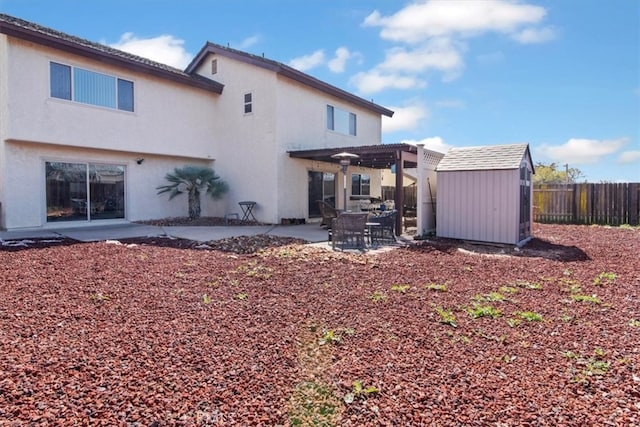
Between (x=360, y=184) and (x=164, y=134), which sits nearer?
(x=164, y=134)

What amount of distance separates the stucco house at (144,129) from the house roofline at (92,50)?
41 millimetres

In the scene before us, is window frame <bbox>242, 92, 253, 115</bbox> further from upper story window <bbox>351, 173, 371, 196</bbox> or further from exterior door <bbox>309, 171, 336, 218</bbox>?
upper story window <bbox>351, 173, 371, 196</bbox>

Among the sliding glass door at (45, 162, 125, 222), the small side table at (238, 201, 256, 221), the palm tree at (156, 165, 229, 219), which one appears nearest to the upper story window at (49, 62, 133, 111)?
the sliding glass door at (45, 162, 125, 222)

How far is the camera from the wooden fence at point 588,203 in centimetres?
1466

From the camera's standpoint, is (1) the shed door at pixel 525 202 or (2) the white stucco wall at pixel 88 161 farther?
(2) the white stucco wall at pixel 88 161

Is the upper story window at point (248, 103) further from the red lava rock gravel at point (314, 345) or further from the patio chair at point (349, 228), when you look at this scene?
the red lava rock gravel at point (314, 345)

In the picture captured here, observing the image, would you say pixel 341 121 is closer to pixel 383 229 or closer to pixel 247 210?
pixel 247 210

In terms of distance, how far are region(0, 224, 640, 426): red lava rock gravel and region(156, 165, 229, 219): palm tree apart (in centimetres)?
779

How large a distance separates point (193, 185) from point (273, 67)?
5247 mm

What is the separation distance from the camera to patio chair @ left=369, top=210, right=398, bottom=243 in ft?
33.6

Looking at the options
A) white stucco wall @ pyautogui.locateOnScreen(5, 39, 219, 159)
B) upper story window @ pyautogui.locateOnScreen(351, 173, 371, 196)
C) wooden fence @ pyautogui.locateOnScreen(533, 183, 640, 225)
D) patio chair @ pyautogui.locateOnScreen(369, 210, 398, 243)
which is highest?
white stucco wall @ pyautogui.locateOnScreen(5, 39, 219, 159)

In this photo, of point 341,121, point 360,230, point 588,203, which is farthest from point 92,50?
point 588,203

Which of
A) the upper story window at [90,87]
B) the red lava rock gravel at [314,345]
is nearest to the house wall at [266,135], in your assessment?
the upper story window at [90,87]

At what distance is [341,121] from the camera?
59.4 ft
